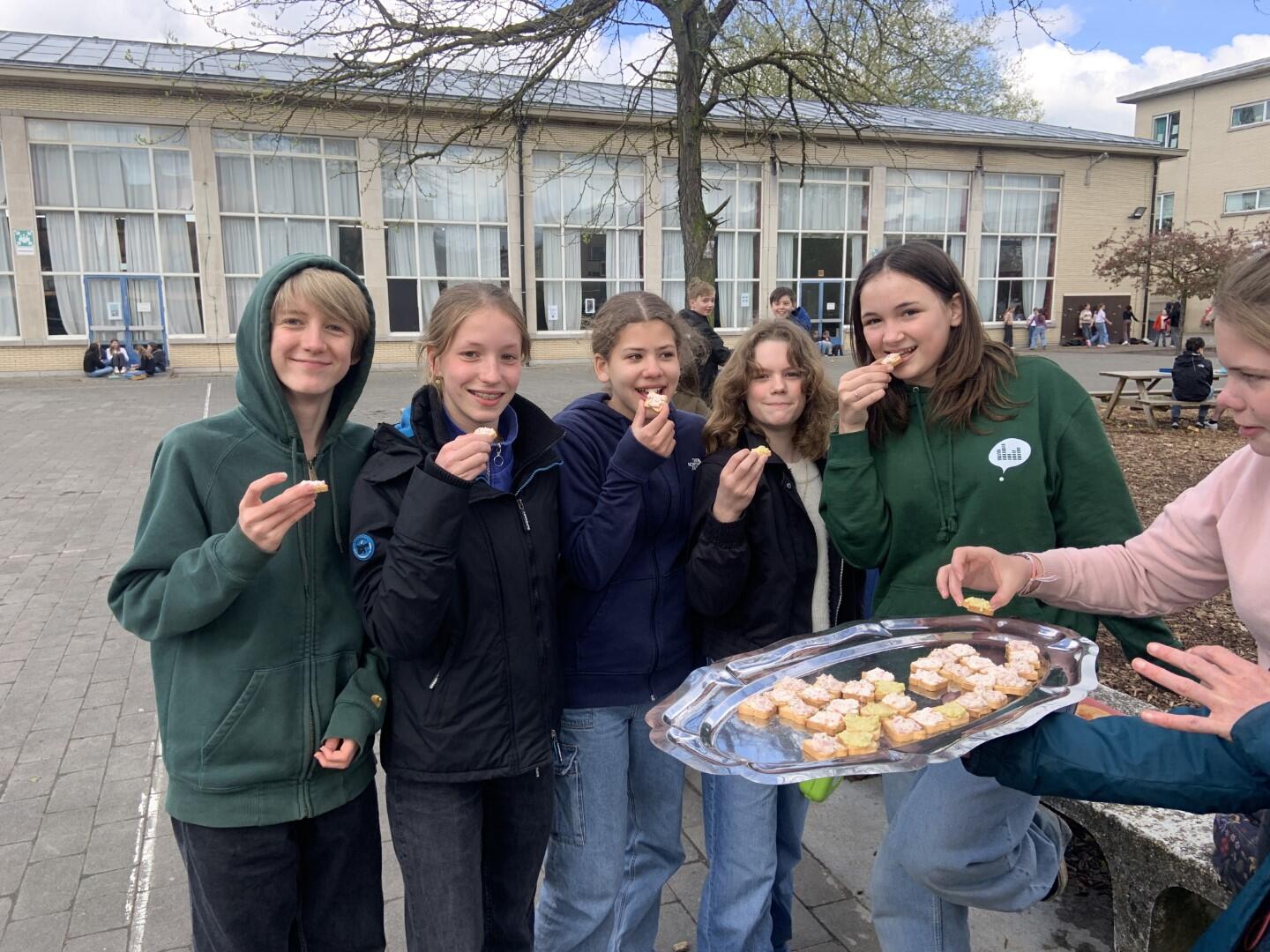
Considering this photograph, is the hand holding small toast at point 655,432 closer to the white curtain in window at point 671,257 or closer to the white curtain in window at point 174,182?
the white curtain in window at point 174,182

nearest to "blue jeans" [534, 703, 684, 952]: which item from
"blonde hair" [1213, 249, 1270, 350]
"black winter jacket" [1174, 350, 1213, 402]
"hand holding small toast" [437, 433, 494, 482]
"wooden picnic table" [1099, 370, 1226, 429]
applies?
"hand holding small toast" [437, 433, 494, 482]

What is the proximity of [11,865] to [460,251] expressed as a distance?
23.7m

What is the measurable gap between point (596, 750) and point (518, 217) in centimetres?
2481

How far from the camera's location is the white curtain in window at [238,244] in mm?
23234

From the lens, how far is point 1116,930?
8.88ft

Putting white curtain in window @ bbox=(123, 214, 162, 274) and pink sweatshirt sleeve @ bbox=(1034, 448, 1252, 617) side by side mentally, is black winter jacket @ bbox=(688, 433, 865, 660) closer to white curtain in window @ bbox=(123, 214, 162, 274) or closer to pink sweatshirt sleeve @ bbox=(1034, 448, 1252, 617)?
pink sweatshirt sleeve @ bbox=(1034, 448, 1252, 617)

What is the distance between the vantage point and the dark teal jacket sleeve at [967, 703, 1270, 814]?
1.51 meters

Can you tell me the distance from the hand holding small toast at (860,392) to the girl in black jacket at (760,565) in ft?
0.91

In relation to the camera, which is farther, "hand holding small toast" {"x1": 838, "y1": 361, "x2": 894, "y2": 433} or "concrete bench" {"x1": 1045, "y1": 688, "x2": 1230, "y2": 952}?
"concrete bench" {"x1": 1045, "y1": 688, "x2": 1230, "y2": 952}

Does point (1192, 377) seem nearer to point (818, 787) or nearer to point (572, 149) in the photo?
point (818, 787)

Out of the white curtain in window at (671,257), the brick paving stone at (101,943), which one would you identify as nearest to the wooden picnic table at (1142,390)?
the brick paving stone at (101,943)

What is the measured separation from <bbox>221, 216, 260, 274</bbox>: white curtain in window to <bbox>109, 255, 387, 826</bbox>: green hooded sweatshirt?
944 inches

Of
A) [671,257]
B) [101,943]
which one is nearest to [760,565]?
[101,943]

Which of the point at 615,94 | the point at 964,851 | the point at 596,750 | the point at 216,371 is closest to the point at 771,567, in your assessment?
the point at 596,750
